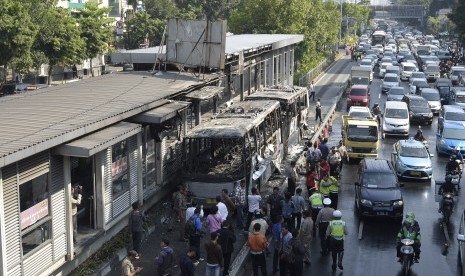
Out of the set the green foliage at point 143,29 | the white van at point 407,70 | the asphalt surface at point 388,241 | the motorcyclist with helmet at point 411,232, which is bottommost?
the asphalt surface at point 388,241

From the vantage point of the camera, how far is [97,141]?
15.6 meters

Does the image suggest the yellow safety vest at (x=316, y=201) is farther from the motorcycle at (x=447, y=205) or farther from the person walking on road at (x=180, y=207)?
the motorcycle at (x=447, y=205)

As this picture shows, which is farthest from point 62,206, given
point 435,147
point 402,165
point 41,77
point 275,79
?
point 41,77

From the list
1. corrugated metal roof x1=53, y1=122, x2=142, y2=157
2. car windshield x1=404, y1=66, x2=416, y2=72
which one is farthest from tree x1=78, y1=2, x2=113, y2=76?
corrugated metal roof x1=53, y1=122, x2=142, y2=157

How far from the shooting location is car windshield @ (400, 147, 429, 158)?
27.1 meters

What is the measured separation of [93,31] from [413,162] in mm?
39796

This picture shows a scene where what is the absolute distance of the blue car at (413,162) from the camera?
26453 millimetres

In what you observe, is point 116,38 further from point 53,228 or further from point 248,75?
point 53,228

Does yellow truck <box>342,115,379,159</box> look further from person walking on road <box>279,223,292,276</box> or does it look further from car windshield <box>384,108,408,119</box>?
person walking on road <box>279,223,292,276</box>

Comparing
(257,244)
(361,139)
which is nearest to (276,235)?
(257,244)

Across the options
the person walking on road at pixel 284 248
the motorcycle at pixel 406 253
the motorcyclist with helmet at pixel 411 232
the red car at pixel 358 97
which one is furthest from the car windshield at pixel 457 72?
the person walking on road at pixel 284 248

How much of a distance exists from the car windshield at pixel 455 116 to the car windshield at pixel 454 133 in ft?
10.2

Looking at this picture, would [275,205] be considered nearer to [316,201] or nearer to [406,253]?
[316,201]

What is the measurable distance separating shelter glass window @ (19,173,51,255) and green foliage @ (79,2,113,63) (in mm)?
45674
